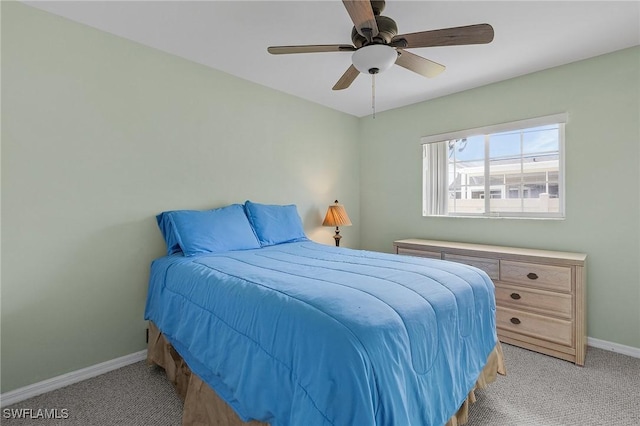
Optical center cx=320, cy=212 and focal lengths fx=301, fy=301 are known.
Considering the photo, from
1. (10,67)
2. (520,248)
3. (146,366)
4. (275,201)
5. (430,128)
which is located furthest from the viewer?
(430,128)

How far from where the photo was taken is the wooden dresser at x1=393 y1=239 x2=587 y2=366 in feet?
7.41

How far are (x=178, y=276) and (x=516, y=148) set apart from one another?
3.21 meters

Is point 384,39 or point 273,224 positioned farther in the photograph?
point 273,224

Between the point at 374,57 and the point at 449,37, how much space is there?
0.41m

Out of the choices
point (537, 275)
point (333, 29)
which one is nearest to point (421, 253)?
point (537, 275)

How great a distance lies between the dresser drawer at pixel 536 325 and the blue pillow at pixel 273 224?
1.94 meters

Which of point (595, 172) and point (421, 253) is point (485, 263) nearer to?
point (421, 253)

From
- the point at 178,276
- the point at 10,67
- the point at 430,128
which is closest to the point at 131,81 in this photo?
the point at 10,67

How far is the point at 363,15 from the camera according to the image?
144 cm

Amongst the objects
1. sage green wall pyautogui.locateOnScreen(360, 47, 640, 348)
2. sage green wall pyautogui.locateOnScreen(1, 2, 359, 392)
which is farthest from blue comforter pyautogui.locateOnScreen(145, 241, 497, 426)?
sage green wall pyautogui.locateOnScreen(360, 47, 640, 348)

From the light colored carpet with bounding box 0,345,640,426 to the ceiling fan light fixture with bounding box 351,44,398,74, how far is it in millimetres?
2057

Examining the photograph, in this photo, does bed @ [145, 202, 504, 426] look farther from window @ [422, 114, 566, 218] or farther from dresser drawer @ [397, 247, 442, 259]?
window @ [422, 114, 566, 218]

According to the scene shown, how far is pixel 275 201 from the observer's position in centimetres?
327

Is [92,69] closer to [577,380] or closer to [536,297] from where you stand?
[536,297]
